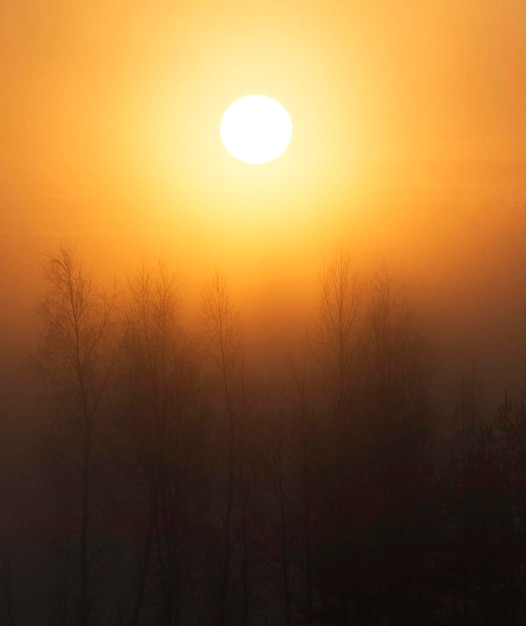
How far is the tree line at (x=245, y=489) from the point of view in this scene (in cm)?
864

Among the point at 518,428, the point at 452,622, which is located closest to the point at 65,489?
the point at 452,622

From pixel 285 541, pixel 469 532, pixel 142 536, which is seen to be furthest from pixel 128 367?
pixel 469 532

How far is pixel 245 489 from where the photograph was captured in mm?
9461

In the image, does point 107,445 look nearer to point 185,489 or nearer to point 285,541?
point 185,489

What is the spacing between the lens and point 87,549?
9180 mm

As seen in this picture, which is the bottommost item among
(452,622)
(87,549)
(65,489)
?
(452,622)

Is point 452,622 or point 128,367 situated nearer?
point 452,622

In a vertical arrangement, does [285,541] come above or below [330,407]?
below

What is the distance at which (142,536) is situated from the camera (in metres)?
9.21

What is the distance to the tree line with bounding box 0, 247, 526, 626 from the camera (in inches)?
340

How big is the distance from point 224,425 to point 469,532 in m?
3.32

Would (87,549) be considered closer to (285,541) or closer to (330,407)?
(285,541)

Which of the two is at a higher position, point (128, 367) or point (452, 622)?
point (128, 367)

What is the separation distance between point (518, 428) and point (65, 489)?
228 inches
